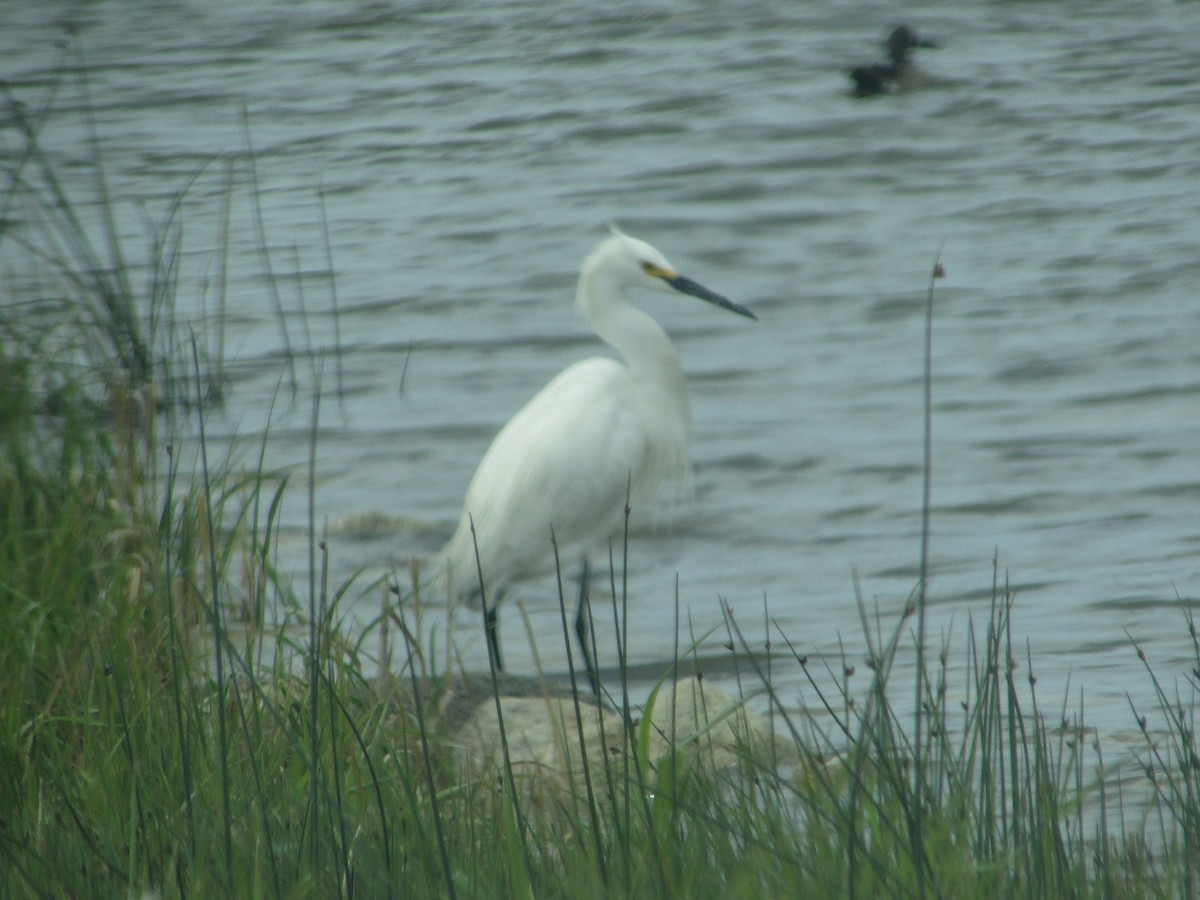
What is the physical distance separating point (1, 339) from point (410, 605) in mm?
1220

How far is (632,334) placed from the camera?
5.29 metres

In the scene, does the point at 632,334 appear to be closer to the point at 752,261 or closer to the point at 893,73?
the point at 752,261

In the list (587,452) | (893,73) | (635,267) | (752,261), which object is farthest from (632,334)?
(893,73)

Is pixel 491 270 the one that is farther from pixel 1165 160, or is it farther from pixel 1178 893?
pixel 1178 893

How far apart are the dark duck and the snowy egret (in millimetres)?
8579

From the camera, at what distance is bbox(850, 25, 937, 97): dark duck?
44.3ft

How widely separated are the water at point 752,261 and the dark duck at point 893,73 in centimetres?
12

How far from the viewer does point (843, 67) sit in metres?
15.0

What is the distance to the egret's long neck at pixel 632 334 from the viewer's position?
208 inches

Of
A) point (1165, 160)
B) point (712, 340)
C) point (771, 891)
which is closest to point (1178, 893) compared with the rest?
point (771, 891)

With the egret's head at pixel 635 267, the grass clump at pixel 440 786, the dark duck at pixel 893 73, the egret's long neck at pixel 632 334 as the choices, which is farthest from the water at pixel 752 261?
the egret's head at pixel 635 267

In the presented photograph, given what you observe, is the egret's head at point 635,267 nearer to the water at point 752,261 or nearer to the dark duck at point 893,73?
the water at point 752,261

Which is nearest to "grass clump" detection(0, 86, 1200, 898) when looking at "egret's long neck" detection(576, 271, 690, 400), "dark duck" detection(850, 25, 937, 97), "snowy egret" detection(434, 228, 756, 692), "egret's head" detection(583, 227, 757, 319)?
"snowy egret" detection(434, 228, 756, 692)

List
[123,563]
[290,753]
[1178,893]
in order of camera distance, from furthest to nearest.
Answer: [123,563], [290,753], [1178,893]
